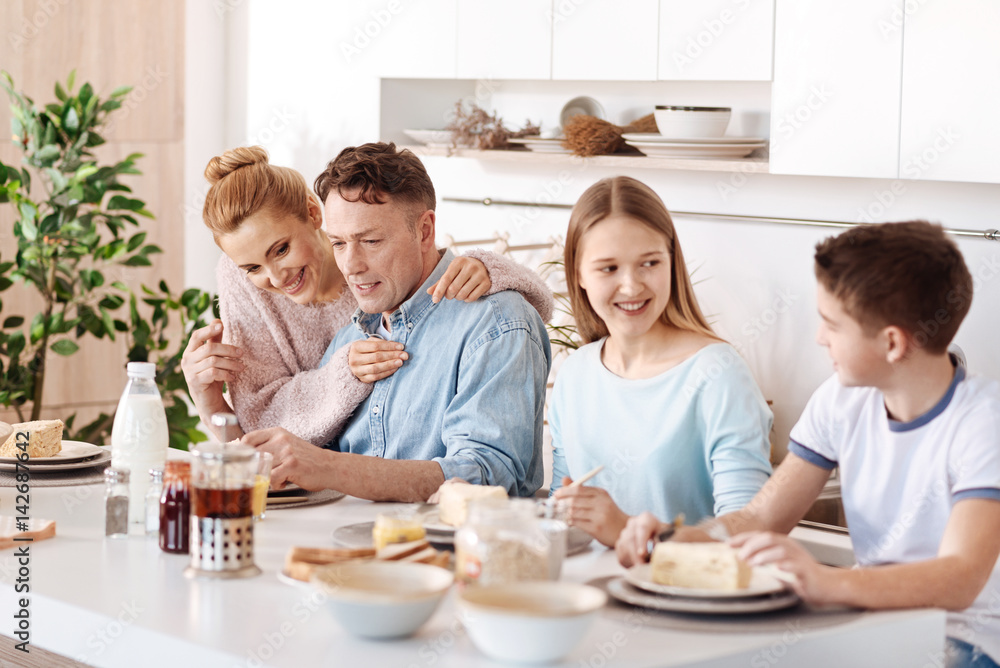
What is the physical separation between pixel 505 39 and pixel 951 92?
1.41 metres

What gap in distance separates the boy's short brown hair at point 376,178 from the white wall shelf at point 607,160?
1.21m

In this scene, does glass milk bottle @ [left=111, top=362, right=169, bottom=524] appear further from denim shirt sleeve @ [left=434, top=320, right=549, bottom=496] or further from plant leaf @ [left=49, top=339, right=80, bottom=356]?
plant leaf @ [left=49, top=339, right=80, bottom=356]

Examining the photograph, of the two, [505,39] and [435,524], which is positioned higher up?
[505,39]

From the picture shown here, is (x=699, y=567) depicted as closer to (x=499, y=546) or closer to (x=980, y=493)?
(x=499, y=546)

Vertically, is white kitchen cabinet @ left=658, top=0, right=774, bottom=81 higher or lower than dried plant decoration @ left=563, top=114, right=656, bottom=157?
higher

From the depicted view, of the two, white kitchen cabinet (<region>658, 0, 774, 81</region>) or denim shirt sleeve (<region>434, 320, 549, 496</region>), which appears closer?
denim shirt sleeve (<region>434, 320, 549, 496</region>)

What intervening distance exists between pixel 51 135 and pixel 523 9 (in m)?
1.50

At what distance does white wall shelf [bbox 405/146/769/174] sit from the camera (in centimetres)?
304

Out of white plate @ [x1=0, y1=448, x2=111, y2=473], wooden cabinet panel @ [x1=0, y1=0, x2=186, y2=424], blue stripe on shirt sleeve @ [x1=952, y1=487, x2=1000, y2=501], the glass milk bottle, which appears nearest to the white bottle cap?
the glass milk bottle

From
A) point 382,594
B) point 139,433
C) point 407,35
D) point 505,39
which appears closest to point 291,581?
point 382,594

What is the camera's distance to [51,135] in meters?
3.61

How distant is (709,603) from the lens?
125cm

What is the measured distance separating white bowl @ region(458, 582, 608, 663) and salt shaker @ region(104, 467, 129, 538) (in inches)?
25.4

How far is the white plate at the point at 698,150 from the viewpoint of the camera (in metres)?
3.08
